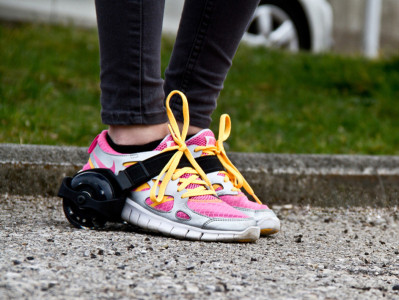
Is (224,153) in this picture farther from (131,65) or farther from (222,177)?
(131,65)

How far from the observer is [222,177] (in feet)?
6.25

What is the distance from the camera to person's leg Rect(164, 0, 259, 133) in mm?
1795

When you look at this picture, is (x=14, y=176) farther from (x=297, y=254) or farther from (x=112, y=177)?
(x=297, y=254)

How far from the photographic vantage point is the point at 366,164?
8.77 ft

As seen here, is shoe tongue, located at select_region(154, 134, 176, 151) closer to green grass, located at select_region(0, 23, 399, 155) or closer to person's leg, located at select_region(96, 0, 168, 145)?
person's leg, located at select_region(96, 0, 168, 145)

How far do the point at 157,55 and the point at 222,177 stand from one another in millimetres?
465

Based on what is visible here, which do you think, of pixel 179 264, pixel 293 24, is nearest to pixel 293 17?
pixel 293 24

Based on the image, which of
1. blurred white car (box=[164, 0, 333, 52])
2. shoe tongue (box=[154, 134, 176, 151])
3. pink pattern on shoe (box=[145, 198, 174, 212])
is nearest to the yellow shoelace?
shoe tongue (box=[154, 134, 176, 151])

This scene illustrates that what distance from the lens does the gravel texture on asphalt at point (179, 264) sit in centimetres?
123

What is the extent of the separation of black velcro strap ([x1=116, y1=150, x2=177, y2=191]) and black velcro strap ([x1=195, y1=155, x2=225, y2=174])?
16 cm

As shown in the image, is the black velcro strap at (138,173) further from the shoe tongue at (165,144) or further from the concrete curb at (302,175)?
the concrete curb at (302,175)

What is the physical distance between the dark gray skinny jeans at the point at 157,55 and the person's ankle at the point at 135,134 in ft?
0.10

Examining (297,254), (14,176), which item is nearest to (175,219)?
(297,254)

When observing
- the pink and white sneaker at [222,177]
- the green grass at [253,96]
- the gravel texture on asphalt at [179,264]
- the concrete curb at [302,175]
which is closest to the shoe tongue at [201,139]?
the pink and white sneaker at [222,177]
